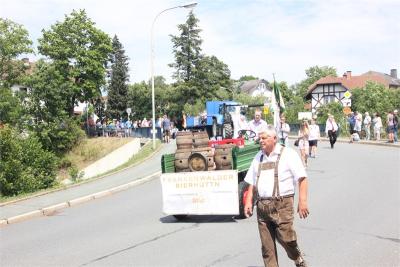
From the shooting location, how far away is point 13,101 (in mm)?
46656

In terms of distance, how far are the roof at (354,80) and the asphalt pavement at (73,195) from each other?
73.1m

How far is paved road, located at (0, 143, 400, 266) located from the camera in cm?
728

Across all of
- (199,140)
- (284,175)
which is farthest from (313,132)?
(284,175)

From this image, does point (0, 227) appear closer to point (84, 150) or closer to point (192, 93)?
point (84, 150)

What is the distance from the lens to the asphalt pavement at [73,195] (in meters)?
12.4

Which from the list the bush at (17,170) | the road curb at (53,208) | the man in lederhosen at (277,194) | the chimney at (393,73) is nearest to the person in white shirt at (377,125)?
the bush at (17,170)

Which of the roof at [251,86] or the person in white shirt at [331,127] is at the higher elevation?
the roof at [251,86]

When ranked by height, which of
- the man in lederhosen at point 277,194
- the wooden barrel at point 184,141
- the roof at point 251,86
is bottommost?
the man in lederhosen at point 277,194

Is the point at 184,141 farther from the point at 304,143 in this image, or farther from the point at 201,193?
the point at 304,143

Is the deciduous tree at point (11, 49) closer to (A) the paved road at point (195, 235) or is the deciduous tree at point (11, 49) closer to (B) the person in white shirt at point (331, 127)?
(B) the person in white shirt at point (331, 127)

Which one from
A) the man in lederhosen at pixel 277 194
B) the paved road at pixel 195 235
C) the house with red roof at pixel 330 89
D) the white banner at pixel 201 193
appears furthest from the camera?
the house with red roof at pixel 330 89

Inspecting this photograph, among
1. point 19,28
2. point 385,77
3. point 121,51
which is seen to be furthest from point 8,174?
point 385,77

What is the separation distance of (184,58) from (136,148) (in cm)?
4006

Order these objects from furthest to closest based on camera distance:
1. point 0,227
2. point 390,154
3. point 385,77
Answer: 1. point 385,77
2. point 390,154
3. point 0,227
